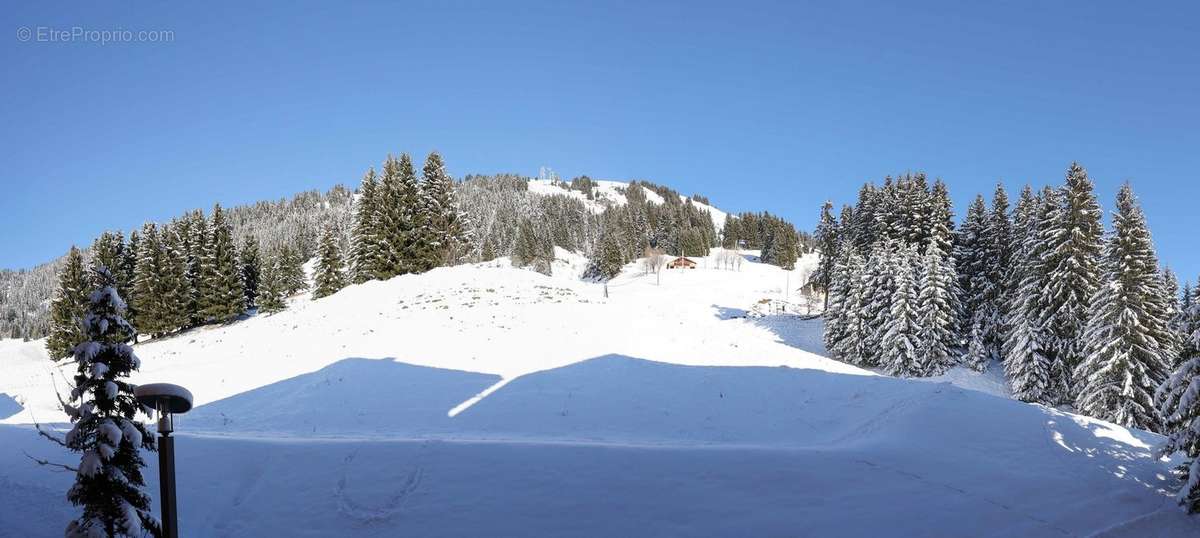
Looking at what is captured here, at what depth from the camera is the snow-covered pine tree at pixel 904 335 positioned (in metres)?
40.4

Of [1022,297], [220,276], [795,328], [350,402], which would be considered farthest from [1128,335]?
[220,276]

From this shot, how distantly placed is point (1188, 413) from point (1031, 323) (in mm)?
32042

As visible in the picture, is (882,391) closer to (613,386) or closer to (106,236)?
(613,386)

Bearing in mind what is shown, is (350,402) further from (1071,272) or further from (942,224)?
(942,224)

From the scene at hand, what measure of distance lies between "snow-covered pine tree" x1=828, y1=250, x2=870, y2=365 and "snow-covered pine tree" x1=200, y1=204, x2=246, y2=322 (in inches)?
2132

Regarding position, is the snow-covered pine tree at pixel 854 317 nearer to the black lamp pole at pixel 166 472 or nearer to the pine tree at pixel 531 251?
the black lamp pole at pixel 166 472

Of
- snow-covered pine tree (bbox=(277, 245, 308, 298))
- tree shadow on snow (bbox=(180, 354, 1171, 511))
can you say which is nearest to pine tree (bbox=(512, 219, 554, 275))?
snow-covered pine tree (bbox=(277, 245, 308, 298))

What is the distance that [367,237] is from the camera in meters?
50.8

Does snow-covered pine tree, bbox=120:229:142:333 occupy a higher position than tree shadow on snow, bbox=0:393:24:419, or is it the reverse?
snow-covered pine tree, bbox=120:229:142:333

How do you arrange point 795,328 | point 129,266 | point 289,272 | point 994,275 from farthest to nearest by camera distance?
1. point 289,272
2. point 795,328
3. point 129,266
4. point 994,275

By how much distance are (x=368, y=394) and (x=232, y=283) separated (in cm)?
4619

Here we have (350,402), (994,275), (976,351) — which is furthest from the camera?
(994,275)

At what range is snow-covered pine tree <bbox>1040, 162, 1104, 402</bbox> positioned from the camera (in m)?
34.8

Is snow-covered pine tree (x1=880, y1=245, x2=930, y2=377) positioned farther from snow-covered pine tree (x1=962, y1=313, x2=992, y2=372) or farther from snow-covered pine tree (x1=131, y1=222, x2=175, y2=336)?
snow-covered pine tree (x1=131, y1=222, x2=175, y2=336)
